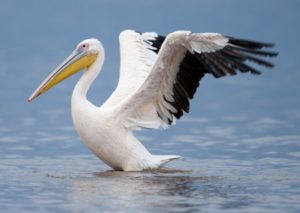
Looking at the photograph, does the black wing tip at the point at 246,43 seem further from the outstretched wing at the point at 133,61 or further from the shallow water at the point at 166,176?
the outstretched wing at the point at 133,61

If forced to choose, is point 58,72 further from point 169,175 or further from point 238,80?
point 238,80

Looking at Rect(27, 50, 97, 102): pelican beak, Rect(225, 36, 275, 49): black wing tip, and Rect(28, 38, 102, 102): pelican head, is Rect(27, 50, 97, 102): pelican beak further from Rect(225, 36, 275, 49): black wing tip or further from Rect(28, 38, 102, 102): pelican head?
Rect(225, 36, 275, 49): black wing tip

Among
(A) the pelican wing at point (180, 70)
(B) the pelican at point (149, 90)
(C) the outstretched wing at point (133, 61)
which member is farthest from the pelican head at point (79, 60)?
(A) the pelican wing at point (180, 70)

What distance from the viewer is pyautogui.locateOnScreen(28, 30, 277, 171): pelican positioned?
1145 cm

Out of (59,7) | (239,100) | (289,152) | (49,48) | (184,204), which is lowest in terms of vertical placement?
(184,204)

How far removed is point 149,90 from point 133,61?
1662 mm

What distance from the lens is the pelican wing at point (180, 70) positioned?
448 inches

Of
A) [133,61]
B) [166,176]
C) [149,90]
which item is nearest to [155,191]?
[166,176]

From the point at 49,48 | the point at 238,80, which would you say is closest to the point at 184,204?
the point at 238,80

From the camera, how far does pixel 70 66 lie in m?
12.8

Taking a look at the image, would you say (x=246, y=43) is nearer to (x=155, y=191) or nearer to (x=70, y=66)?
(x=155, y=191)

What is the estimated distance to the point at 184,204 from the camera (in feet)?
33.3

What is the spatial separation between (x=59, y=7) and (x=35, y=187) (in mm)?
32500

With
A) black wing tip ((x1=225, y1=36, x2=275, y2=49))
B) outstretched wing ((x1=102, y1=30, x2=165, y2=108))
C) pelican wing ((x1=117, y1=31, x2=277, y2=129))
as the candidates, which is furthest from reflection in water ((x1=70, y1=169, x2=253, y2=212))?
black wing tip ((x1=225, y1=36, x2=275, y2=49))
